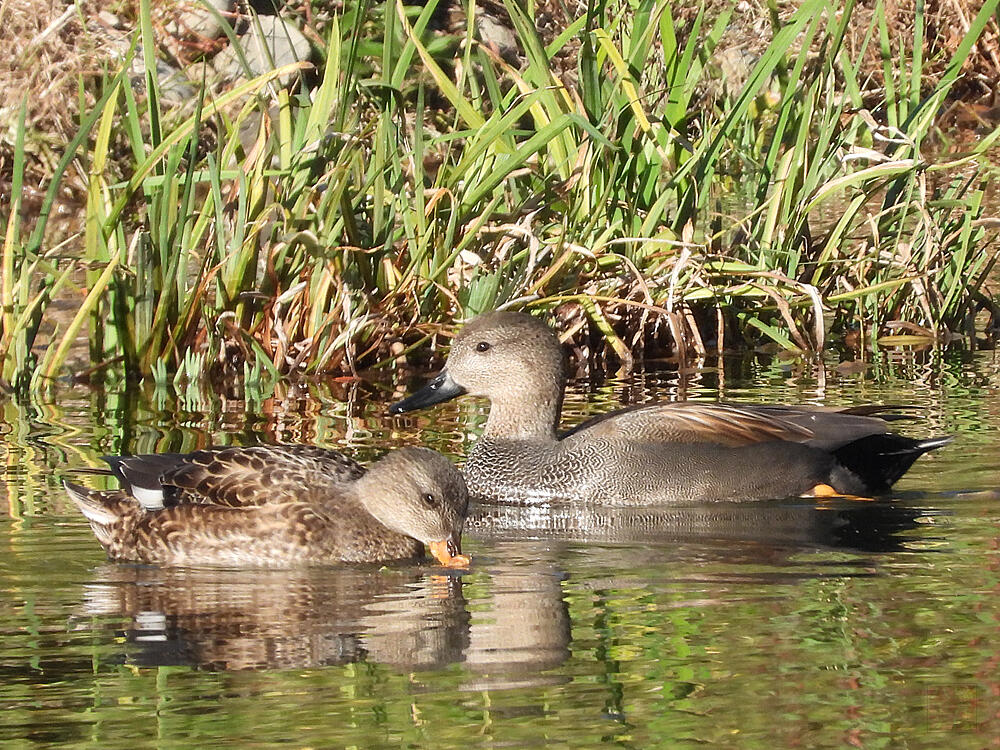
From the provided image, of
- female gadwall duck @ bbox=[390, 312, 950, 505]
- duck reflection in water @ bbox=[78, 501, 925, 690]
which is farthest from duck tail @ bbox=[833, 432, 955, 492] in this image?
duck reflection in water @ bbox=[78, 501, 925, 690]

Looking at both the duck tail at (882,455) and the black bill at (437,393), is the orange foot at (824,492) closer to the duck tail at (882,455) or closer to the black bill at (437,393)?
the duck tail at (882,455)

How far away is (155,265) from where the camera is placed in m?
7.60

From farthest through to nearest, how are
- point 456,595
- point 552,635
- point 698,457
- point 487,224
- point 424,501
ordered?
point 487,224, point 698,457, point 424,501, point 456,595, point 552,635

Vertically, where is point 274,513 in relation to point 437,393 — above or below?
below

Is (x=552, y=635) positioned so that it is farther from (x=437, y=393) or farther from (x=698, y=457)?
(x=437, y=393)

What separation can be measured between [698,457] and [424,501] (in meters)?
1.47

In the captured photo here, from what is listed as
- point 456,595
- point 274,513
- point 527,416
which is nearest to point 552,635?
point 456,595

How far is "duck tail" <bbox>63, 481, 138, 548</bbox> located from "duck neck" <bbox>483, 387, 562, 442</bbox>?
69.9 inches

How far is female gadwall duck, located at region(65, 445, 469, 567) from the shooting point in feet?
17.6

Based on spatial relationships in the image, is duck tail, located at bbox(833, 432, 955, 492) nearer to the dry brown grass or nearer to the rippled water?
the rippled water

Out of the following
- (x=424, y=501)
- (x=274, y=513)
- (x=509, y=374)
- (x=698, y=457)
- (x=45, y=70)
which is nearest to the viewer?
(x=424, y=501)

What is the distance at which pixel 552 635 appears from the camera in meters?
4.33

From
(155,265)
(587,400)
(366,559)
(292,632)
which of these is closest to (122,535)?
(366,559)

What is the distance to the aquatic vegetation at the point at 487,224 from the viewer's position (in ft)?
24.8
